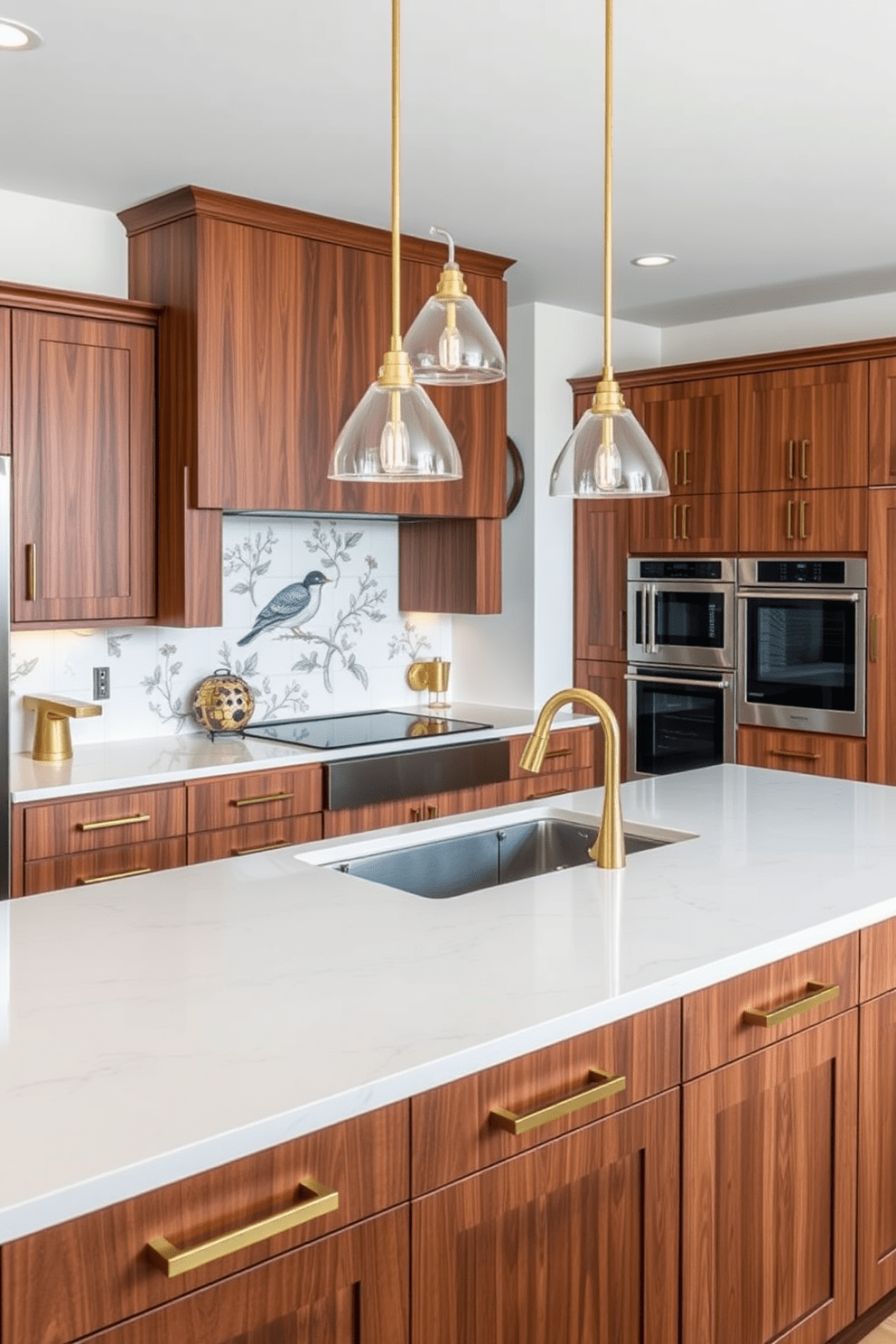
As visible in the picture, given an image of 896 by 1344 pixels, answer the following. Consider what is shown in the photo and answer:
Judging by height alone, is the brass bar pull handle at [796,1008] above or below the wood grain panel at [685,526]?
below

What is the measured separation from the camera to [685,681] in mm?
4871

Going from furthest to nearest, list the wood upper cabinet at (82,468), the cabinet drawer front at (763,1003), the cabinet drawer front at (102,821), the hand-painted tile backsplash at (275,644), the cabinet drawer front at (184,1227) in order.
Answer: the hand-painted tile backsplash at (275,644) → the wood upper cabinet at (82,468) → the cabinet drawer front at (102,821) → the cabinet drawer front at (763,1003) → the cabinet drawer front at (184,1227)

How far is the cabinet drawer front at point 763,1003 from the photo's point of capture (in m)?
1.80

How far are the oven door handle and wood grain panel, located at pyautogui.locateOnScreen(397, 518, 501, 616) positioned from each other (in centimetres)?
68

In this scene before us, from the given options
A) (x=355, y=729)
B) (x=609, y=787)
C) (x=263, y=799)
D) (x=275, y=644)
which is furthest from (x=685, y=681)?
(x=609, y=787)

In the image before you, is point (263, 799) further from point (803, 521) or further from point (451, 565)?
point (803, 521)

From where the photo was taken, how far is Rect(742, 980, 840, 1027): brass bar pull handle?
188cm

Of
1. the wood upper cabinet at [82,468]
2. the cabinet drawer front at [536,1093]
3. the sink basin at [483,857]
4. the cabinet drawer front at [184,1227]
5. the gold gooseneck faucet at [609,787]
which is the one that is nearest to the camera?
the cabinet drawer front at [184,1227]

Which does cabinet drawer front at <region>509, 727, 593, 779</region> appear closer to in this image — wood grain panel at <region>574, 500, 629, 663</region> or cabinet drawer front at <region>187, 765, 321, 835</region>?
wood grain panel at <region>574, 500, 629, 663</region>

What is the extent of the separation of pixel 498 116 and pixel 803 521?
2.05 meters

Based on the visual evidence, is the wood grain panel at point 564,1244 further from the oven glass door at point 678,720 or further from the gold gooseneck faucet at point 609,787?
the oven glass door at point 678,720

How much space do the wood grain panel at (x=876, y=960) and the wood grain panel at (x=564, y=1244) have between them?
20.7 inches

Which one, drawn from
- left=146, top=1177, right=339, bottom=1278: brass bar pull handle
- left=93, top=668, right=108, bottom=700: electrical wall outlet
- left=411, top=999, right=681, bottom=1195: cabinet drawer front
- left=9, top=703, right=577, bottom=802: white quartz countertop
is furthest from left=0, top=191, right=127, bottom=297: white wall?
left=146, top=1177, right=339, bottom=1278: brass bar pull handle

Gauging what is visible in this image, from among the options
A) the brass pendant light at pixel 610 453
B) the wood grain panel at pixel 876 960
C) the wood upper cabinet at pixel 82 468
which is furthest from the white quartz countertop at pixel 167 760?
the wood grain panel at pixel 876 960
